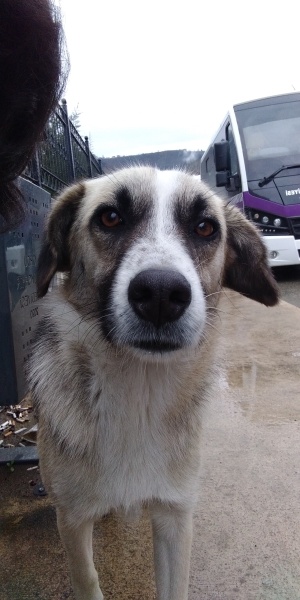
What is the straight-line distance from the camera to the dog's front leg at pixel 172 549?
163cm

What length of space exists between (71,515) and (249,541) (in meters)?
0.80

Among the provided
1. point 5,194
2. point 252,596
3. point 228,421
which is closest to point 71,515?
point 252,596

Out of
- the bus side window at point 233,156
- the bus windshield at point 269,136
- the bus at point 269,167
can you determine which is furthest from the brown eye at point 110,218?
the bus side window at point 233,156

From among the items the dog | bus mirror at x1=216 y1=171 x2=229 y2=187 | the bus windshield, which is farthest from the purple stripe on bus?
the dog

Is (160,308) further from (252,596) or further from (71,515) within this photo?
(252,596)

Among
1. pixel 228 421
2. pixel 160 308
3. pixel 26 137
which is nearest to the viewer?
pixel 160 308

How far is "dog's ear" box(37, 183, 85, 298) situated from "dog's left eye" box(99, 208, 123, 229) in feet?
0.92

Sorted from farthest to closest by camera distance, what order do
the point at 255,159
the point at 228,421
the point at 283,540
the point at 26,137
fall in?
the point at 255,159 < the point at 228,421 < the point at 283,540 < the point at 26,137

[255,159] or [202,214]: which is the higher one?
[255,159]

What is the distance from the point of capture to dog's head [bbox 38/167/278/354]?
1442mm

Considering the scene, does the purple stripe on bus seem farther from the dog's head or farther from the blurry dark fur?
the blurry dark fur

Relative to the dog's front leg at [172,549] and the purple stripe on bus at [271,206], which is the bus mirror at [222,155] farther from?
the dog's front leg at [172,549]

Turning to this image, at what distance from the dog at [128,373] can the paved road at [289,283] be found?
573 centimetres

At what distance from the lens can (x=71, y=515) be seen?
5.36 ft
